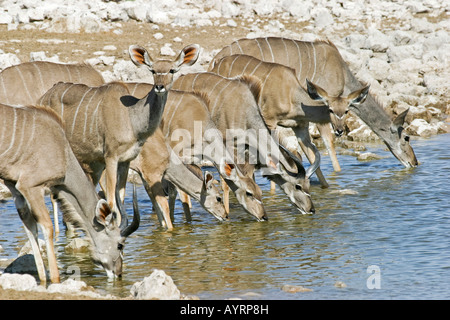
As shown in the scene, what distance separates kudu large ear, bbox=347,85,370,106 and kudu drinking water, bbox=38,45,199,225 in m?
3.76

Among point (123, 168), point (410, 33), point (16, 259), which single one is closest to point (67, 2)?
point (410, 33)

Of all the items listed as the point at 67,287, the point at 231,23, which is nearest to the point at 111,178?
the point at 67,287

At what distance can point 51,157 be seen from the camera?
22.2 feet

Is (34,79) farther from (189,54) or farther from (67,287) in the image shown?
(67,287)

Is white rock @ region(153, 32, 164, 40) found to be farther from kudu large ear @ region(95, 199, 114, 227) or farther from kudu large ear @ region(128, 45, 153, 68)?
kudu large ear @ region(95, 199, 114, 227)

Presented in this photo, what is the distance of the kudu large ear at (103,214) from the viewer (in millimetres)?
7012

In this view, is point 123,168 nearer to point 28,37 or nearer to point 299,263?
point 299,263

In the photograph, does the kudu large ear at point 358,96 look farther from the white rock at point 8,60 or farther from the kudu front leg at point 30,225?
the white rock at point 8,60

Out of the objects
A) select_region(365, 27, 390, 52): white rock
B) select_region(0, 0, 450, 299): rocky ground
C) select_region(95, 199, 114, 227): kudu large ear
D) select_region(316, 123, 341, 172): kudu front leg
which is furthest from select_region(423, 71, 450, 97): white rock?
select_region(95, 199, 114, 227): kudu large ear

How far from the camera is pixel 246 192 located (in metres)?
9.34

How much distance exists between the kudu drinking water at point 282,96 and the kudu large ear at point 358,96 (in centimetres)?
14

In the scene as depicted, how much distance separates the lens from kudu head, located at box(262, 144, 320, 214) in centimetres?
964

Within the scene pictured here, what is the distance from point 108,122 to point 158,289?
2833 mm

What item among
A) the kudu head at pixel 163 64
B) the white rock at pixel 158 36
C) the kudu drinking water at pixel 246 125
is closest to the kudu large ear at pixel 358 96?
the kudu drinking water at pixel 246 125
